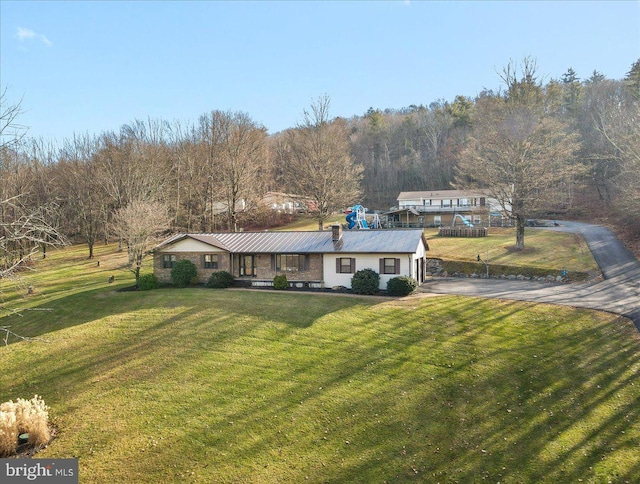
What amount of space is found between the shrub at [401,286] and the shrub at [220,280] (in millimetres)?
11879

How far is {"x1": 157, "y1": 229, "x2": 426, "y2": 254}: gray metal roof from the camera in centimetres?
2602

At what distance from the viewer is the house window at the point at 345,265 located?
2628cm

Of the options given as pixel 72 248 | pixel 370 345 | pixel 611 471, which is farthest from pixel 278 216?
pixel 611 471

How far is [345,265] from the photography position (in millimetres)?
26500

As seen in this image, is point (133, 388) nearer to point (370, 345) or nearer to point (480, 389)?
point (370, 345)

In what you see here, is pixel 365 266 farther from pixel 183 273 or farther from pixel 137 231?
pixel 137 231

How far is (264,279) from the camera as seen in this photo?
92.8 feet

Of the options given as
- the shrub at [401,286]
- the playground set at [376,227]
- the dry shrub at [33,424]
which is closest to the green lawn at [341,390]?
the dry shrub at [33,424]

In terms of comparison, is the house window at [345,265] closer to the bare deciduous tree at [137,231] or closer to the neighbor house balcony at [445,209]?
the bare deciduous tree at [137,231]

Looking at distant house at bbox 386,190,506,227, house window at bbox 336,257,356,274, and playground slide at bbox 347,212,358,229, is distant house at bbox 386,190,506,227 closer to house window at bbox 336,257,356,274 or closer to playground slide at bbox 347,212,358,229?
playground slide at bbox 347,212,358,229

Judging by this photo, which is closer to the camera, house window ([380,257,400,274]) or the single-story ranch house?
house window ([380,257,400,274])

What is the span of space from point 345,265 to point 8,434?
1920 cm

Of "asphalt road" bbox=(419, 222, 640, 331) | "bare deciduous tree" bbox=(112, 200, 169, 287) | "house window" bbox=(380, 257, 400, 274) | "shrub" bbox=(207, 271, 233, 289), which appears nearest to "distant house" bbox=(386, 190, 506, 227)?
"asphalt road" bbox=(419, 222, 640, 331)

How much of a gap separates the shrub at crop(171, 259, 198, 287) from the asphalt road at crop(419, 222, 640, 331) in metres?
17.1
